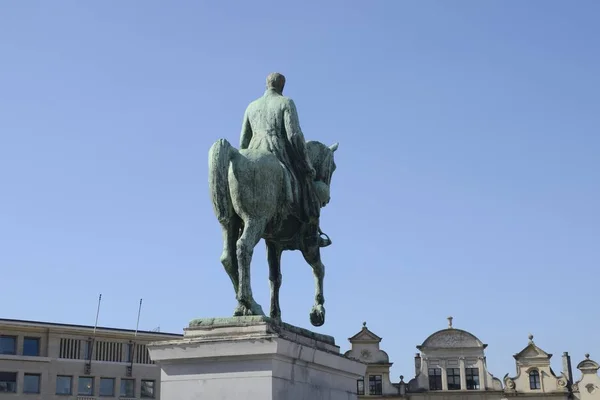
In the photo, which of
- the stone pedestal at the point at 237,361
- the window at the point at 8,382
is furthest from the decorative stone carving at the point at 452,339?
the stone pedestal at the point at 237,361

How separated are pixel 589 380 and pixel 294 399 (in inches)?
2014

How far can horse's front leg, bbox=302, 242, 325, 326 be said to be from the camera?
10641 millimetres

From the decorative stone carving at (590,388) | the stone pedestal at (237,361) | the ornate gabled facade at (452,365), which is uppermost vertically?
the ornate gabled facade at (452,365)

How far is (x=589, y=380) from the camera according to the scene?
55.7m

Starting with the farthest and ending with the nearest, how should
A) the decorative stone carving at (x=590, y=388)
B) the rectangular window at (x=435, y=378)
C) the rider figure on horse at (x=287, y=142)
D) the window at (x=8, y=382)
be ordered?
the rectangular window at (x=435, y=378), the decorative stone carving at (x=590, y=388), the window at (x=8, y=382), the rider figure on horse at (x=287, y=142)

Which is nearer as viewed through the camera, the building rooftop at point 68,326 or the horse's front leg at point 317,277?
the horse's front leg at point 317,277

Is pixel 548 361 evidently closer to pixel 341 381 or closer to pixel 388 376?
pixel 388 376

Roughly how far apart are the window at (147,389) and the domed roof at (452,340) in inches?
721

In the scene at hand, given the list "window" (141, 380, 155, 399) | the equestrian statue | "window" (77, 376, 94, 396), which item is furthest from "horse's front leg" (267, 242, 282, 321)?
"window" (141, 380, 155, 399)

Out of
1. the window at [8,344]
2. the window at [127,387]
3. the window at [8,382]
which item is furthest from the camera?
the window at [127,387]

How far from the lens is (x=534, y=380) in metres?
55.6

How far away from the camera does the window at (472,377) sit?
56.2 metres

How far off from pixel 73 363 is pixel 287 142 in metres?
49.9

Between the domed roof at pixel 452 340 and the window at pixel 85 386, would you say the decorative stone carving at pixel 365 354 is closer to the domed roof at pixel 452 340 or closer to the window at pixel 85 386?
the domed roof at pixel 452 340
